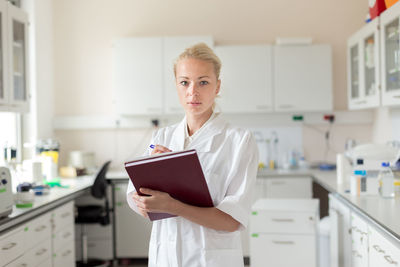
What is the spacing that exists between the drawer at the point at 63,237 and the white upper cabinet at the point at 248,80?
1.87 metres

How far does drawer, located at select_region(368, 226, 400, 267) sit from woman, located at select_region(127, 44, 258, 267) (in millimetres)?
861

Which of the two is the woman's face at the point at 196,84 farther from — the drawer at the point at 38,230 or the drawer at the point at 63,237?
the drawer at the point at 63,237

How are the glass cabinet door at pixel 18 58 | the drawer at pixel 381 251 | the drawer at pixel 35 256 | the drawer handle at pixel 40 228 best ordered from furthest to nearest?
1. the glass cabinet door at pixel 18 58
2. the drawer handle at pixel 40 228
3. the drawer at pixel 35 256
4. the drawer at pixel 381 251

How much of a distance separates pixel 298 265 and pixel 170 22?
2.99 metres

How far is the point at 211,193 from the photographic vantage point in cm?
144

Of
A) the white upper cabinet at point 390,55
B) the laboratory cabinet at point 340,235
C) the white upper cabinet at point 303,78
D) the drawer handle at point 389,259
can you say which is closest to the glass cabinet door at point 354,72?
the white upper cabinet at point 303,78

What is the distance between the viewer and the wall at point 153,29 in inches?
187

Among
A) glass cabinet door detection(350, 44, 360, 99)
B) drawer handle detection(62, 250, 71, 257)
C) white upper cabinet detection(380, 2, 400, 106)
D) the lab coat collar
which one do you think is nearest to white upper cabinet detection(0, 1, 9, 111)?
drawer handle detection(62, 250, 71, 257)

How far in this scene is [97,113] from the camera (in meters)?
4.88

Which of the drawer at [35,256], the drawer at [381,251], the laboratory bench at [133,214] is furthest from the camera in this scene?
the drawer at [35,256]

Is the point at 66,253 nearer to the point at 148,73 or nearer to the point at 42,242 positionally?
the point at 42,242

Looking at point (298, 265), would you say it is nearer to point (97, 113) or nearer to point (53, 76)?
point (97, 113)

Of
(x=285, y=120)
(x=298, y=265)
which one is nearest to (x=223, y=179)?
(x=298, y=265)

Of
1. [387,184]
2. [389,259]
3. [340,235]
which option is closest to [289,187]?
[340,235]
